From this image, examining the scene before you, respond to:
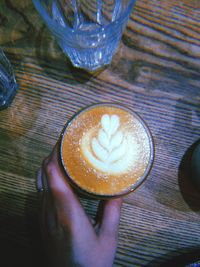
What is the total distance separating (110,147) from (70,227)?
8.7 inches

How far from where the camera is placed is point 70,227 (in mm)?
769

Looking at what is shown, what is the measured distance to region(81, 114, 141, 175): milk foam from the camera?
76 cm

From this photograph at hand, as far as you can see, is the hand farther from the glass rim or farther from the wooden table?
the glass rim

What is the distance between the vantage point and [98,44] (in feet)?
2.73

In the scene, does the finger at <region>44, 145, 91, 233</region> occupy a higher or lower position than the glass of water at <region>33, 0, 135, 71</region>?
lower

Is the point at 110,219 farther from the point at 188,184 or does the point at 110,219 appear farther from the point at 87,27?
the point at 87,27

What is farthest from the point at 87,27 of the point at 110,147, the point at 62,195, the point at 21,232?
the point at 21,232

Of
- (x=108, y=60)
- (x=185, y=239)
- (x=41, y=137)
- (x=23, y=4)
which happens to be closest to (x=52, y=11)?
(x=23, y=4)

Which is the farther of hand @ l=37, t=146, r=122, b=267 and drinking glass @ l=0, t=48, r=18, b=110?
drinking glass @ l=0, t=48, r=18, b=110

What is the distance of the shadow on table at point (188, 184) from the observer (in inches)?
32.4

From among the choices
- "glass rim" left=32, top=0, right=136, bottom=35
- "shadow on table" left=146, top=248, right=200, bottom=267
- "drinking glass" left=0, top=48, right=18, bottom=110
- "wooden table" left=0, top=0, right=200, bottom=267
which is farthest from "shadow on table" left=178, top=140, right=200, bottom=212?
"drinking glass" left=0, top=48, right=18, bottom=110

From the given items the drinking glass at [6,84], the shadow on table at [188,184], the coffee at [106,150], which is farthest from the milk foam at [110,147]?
the drinking glass at [6,84]

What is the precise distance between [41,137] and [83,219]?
0.26 m

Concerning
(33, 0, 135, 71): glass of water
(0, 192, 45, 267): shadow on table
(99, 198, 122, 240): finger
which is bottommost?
(0, 192, 45, 267): shadow on table
